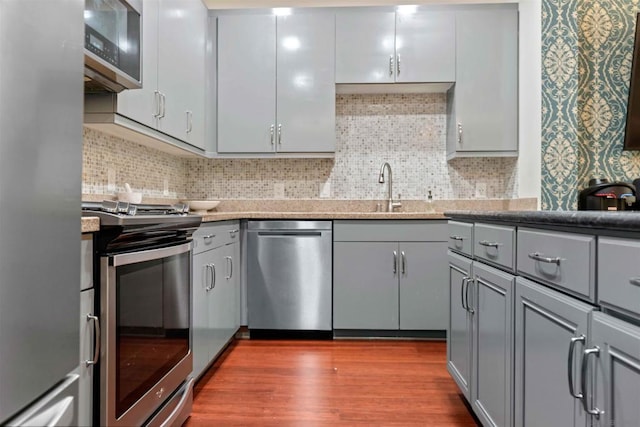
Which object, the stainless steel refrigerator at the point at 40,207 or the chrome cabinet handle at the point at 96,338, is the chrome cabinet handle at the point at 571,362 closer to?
the stainless steel refrigerator at the point at 40,207

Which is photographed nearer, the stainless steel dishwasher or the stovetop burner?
the stovetop burner

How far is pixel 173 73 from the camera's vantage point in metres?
2.52

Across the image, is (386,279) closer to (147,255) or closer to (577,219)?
(147,255)

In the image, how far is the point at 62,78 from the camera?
2.62 feet

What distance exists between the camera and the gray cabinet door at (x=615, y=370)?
769mm

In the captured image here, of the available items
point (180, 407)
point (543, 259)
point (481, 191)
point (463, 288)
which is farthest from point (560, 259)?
point (481, 191)

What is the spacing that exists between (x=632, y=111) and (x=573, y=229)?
86.9 inches

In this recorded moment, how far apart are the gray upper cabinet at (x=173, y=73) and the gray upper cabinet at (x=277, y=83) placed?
226 millimetres

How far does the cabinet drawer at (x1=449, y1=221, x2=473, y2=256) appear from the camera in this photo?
175cm

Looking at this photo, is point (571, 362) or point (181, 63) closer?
point (571, 362)

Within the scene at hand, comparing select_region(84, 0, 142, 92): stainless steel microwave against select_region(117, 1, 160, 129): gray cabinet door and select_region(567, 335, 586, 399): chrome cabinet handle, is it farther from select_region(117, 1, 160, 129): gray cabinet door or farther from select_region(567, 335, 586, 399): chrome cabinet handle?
→ select_region(567, 335, 586, 399): chrome cabinet handle

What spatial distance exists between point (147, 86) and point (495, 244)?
1.81m

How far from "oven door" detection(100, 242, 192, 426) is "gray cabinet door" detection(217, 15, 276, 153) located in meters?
1.56

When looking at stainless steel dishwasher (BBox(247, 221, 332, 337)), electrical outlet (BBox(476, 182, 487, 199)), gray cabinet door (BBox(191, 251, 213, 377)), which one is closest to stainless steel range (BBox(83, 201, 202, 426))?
gray cabinet door (BBox(191, 251, 213, 377))
